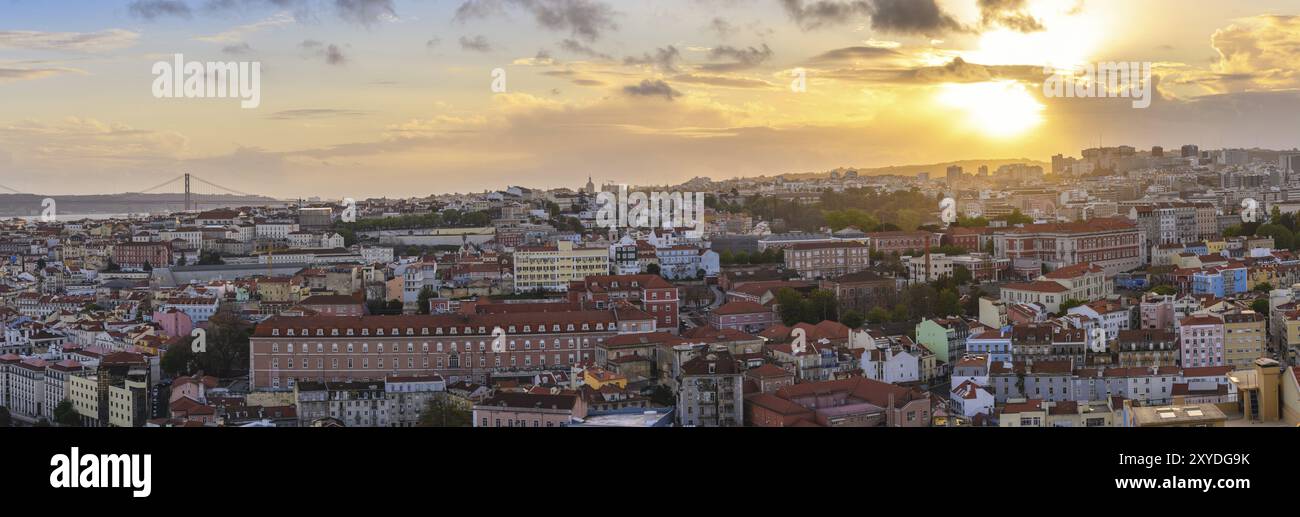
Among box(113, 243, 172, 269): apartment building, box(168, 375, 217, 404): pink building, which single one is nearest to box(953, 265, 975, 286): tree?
box(168, 375, 217, 404): pink building

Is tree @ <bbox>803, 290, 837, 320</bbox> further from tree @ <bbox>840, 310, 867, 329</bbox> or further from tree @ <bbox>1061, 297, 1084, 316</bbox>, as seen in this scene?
tree @ <bbox>1061, 297, 1084, 316</bbox>

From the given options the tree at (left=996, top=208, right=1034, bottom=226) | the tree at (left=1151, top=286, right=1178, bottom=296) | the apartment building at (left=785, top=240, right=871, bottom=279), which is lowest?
the tree at (left=1151, top=286, right=1178, bottom=296)

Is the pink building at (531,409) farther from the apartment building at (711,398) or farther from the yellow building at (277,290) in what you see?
the yellow building at (277,290)

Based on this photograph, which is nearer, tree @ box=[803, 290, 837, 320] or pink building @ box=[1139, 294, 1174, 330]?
pink building @ box=[1139, 294, 1174, 330]

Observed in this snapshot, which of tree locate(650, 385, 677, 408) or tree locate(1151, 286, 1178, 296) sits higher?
tree locate(1151, 286, 1178, 296)

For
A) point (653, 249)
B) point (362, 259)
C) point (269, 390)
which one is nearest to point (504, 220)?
point (362, 259)

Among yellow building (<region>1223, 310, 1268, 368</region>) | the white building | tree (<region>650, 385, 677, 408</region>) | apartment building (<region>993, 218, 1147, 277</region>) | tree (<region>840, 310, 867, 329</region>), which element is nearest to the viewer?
the white building

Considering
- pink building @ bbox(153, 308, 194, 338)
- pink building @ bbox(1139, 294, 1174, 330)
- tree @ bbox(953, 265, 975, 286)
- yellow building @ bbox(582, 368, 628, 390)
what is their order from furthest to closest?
tree @ bbox(953, 265, 975, 286)
pink building @ bbox(153, 308, 194, 338)
pink building @ bbox(1139, 294, 1174, 330)
yellow building @ bbox(582, 368, 628, 390)
